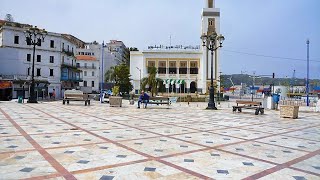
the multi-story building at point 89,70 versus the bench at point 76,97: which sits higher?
the multi-story building at point 89,70

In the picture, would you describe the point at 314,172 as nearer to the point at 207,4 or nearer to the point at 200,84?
the point at 200,84

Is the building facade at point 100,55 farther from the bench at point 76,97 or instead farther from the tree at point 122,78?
the bench at point 76,97

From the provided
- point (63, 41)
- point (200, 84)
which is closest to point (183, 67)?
point (200, 84)

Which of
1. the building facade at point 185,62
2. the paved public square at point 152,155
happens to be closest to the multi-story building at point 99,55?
the building facade at point 185,62

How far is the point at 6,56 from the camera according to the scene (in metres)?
38.6

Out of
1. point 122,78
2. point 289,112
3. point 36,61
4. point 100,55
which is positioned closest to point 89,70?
point 100,55

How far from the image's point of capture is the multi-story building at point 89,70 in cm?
6756

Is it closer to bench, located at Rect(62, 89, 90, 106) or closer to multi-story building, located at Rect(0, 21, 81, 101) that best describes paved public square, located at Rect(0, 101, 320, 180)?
bench, located at Rect(62, 89, 90, 106)

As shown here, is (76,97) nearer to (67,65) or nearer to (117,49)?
(67,65)

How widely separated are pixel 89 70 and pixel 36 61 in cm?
2647

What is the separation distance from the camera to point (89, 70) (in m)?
68.0

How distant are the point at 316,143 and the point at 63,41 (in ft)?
143

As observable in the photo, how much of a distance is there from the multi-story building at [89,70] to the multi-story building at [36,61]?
18792 mm

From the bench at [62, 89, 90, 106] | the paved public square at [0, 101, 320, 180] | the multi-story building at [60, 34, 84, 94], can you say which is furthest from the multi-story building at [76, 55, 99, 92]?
the paved public square at [0, 101, 320, 180]
